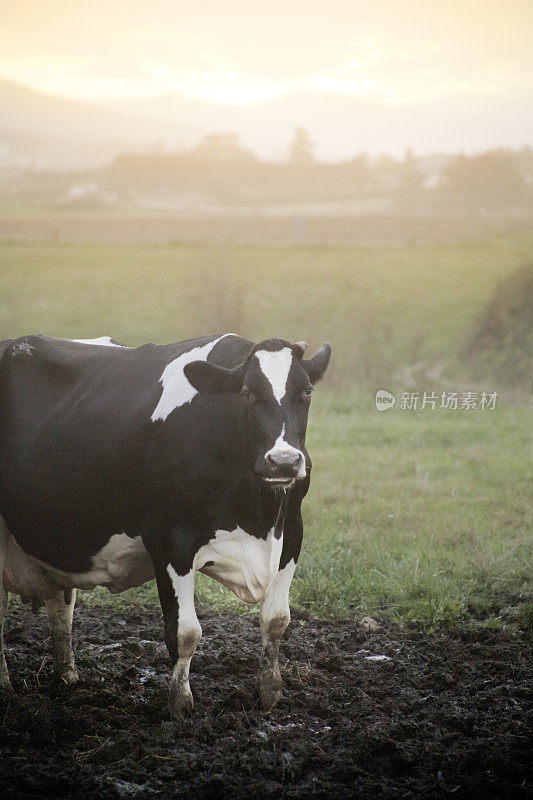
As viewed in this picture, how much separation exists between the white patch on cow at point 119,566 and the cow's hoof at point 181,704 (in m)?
0.71

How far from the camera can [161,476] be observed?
4.47 metres

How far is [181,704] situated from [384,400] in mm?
9827

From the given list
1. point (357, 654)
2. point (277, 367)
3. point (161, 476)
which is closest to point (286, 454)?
point (277, 367)

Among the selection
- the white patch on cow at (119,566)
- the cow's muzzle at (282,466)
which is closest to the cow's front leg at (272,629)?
the white patch on cow at (119,566)

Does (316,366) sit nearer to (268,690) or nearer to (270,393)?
(270,393)

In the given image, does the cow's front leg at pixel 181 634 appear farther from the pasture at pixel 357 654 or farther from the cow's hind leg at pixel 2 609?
the cow's hind leg at pixel 2 609

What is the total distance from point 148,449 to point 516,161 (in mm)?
18626

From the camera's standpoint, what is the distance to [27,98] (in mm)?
15758

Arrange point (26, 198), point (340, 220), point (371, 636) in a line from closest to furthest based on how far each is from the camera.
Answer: point (371, 636), point (26, 198), point (340, 220)

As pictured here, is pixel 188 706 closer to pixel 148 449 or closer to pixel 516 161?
pixel 148 449

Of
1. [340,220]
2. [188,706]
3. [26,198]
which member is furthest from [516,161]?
[188,706]

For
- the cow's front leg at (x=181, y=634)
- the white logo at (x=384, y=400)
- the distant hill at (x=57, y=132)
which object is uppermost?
the distant hill at (x=57, y=132)

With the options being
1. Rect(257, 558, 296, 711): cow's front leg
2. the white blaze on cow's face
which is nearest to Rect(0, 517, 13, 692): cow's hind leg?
Rect(257, 558, 296, 711): cow's front leg

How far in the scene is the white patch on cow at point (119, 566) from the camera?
187 inches
